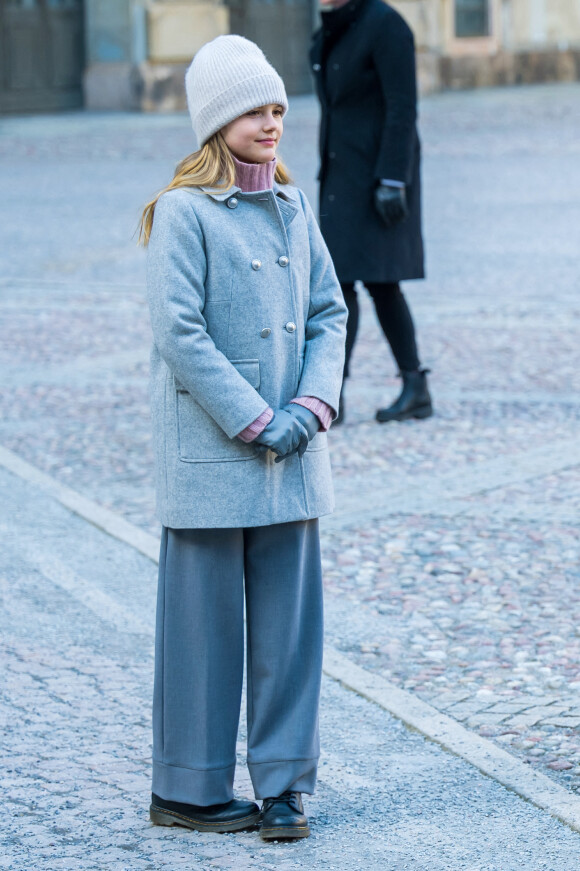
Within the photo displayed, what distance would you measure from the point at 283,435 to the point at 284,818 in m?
0.78

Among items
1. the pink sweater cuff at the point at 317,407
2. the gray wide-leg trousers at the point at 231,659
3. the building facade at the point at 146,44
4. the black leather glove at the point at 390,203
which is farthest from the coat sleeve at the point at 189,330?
the building facade at the point at 146,44

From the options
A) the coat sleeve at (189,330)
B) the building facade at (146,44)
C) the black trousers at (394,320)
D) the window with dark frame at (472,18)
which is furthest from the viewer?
the window with dark frame at (472,18)

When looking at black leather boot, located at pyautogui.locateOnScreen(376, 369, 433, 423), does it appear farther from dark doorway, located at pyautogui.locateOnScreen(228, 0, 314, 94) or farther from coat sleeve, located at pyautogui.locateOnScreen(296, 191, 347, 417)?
dark doorway, located at pyautogui.locateOnScreen(228, 0, 314, 94)

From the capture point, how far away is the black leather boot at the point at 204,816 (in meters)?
3.16

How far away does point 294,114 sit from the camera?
23.3 m

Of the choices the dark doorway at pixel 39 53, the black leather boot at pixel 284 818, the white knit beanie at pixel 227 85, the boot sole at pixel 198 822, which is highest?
the dark doorway at pixel 39 53

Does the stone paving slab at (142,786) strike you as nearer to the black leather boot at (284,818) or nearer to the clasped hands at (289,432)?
the black leather boot at (284,818)

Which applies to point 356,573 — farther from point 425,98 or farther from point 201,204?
point 425,98

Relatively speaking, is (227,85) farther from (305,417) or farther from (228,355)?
(305,417)

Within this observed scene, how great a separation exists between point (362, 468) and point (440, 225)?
660 centimetres

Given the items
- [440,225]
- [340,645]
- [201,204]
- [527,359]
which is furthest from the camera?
[440,225]

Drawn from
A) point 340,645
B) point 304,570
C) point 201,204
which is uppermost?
point 201,204

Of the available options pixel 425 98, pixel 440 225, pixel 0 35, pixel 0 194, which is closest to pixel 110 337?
pixel 440 225

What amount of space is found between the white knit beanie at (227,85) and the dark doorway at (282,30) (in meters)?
23.5
